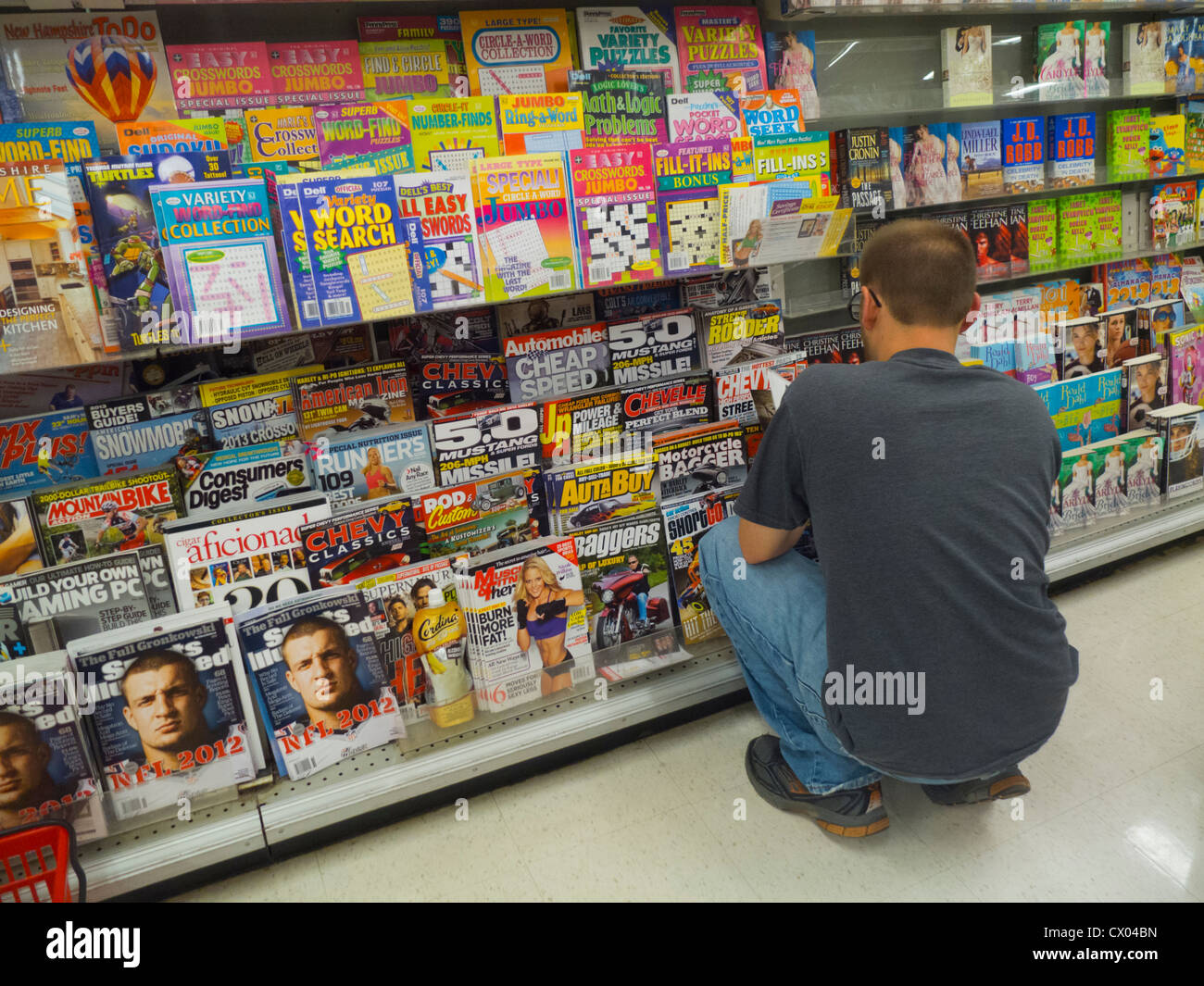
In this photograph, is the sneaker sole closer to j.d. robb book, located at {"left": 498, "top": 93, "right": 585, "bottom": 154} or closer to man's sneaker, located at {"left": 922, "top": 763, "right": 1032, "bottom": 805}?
man's sneaker, located at {"left": 922, "top": 763, "right": 1032, "bottom": 805}

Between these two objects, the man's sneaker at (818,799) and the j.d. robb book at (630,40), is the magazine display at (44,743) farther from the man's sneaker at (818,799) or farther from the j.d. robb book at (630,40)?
the j.d. robb book at (630,40)

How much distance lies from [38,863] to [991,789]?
199cm

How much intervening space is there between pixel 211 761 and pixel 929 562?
158 cm

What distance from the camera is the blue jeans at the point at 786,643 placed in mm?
1790

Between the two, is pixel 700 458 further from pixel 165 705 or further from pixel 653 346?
pixel 165 705

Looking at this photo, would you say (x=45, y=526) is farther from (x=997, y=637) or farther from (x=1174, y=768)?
(x=1174, y=768)

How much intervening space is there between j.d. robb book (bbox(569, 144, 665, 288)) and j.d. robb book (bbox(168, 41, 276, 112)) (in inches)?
28.7

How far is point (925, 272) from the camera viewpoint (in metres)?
1.62

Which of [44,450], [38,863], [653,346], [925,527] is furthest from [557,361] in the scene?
[38,863]

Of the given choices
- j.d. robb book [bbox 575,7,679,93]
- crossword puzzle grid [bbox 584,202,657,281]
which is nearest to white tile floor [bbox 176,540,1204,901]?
A: crossword puzzle grid [bbox 584,202,657,281]

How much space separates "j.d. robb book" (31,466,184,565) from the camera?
1805mm

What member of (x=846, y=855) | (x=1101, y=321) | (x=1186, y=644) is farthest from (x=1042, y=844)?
(x=1101, y=321)

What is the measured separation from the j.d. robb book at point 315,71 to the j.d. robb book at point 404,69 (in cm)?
5

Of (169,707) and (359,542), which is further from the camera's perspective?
(359,542)
